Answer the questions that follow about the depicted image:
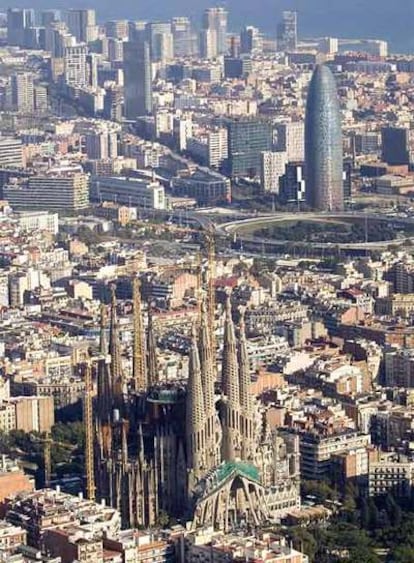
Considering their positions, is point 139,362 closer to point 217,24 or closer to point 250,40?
point 250,40

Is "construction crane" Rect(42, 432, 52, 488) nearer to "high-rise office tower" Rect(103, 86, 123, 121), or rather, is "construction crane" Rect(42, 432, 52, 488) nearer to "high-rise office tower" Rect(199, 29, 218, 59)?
"high-rise office tower" Rect(103, 86, 123, 121)

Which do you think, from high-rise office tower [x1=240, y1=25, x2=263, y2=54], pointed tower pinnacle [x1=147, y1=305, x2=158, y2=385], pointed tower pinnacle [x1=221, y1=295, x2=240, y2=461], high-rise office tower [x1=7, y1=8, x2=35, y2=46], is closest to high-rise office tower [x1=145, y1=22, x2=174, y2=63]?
high-rise office tower [x1=240, y1=25, x2=263, y2=54]

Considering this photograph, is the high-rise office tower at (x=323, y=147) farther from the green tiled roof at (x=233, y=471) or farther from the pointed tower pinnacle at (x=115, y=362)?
the green tiled roof at (x=233, y=471)

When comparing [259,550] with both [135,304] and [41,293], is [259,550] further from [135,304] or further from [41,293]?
[41,293]

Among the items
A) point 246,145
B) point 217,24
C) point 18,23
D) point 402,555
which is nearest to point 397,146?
point 246,145

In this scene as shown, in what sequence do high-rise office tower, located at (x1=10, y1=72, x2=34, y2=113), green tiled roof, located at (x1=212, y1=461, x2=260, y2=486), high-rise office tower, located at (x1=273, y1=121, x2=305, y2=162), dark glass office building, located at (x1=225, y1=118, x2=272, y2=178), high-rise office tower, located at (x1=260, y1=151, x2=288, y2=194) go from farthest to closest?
1. high-rise office tower, located at (x1=10, y1=72, x2=34, y2=113)
2. high-rise office tower, located at (x1=273, y1=121, x2=305, y2=162)
3. dark glass office building, located at (x1=225, y1=118, x2=272, y2=178)
4. high-rise office tower, located at (x1=260, y1=151, x2=288, y2=194)
5. green tiled roof, located at (x1=212, y1=461, x2=260, y2=486)

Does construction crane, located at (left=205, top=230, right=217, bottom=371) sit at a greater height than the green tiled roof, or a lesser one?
greater
